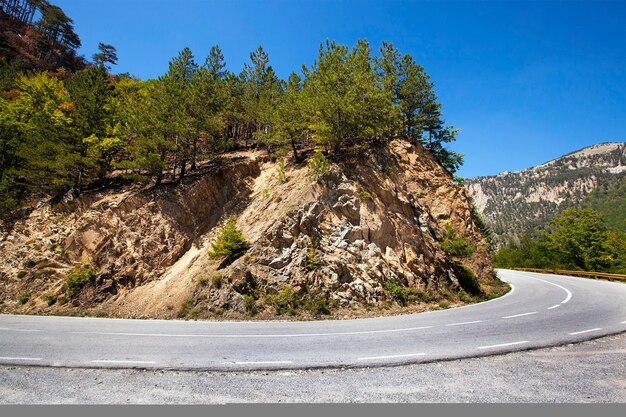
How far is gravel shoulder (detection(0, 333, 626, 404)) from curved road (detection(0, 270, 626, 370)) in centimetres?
46

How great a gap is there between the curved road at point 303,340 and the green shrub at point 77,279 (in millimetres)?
6552

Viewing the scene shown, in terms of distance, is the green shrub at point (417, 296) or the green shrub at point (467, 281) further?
the green shrub at point (467, 281)

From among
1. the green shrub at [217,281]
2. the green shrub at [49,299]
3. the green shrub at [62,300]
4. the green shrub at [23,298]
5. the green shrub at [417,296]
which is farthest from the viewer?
the green shrub at [23,298]

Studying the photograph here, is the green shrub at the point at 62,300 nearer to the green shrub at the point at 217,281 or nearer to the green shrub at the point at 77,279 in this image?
the green shrub at the point at 77,279

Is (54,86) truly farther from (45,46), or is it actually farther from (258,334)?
(45,46)

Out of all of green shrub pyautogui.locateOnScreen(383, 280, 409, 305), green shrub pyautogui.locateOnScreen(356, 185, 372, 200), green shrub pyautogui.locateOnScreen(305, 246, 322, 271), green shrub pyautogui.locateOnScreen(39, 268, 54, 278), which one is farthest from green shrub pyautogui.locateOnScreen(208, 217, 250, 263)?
green shrub pyautogui.locateOnScreen(39, 268, 54, 278)

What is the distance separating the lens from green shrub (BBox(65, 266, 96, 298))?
18.3 metres

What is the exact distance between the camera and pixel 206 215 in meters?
22.3

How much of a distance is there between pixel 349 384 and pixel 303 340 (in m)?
3.38

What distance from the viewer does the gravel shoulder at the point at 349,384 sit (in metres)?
4.95

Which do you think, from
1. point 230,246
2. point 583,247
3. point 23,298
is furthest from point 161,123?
point 583,247

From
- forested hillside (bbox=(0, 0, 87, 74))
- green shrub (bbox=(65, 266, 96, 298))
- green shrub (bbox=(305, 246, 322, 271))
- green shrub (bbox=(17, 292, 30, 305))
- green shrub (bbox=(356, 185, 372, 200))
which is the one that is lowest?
green shrub (bbox=(17, 292, 30, 305))

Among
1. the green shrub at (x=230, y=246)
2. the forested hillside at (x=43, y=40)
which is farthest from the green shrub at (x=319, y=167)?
the forested hillside at (x=43, y=40)

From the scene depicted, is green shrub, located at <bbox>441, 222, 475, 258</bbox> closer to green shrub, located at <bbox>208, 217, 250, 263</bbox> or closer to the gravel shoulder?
the gravel shoulder
